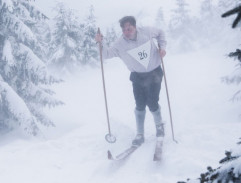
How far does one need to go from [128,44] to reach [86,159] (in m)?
2.79

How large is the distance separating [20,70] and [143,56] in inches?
262

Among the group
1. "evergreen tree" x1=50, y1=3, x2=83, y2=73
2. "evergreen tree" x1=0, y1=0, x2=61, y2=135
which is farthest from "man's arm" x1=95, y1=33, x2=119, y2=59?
"evergreen tree" x1=50, y1=3, x2=83, y2=73

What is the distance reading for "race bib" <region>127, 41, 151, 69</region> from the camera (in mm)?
6602

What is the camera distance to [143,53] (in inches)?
260

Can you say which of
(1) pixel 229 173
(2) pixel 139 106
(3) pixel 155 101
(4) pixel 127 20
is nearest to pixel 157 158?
(3) pixel 155 101

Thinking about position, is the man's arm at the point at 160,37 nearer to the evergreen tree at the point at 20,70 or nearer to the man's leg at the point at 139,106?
the man's leg at the point at 139,106

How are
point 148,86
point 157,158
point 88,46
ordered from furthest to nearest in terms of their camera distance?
1. point 88,46
2. point 148,86
3. point 157,158

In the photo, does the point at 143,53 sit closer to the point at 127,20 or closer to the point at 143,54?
the point at 143,54

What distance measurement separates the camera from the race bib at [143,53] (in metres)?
6.60

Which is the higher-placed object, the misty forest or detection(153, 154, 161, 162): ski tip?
the misty forest

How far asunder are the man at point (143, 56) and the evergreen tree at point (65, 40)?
2779cm

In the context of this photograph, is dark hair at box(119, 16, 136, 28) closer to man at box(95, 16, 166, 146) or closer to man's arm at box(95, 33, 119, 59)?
man at box(95, 16, 166, 146)

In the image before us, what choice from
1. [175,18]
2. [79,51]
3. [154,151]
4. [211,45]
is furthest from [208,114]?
[211,45]

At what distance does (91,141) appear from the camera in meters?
7.94
